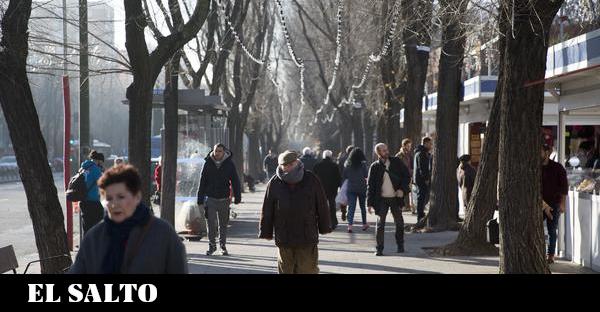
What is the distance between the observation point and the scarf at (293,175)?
32.9 ft

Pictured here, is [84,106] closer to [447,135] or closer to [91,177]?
[91,177]

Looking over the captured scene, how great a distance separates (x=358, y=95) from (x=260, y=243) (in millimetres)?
33440

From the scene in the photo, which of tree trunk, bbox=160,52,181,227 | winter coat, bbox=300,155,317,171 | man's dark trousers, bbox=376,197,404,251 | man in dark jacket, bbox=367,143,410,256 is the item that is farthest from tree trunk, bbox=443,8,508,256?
winter coat, bbox=300,155,317,171

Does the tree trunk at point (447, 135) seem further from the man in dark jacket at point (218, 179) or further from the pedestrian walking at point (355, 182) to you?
the man in dark jacket at point (218, 179)

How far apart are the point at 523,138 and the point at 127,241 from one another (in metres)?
6.24

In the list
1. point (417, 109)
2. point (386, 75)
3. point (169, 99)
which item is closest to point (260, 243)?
point (169, 99)

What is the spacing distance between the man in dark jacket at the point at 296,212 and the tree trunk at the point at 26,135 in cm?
219

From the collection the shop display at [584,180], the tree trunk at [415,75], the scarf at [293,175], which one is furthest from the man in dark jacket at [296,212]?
the tree trunk at [415,75]

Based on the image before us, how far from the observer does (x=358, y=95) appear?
52.6 meters

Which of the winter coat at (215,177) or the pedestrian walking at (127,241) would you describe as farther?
the winter coat at (215,177)

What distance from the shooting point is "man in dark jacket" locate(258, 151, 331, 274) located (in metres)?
10.1

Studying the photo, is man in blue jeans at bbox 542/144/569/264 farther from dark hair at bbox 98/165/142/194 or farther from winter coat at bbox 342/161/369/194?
dark hair at bbox 98/165/142/194

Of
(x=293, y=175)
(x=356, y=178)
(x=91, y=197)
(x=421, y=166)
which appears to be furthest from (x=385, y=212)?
(x=421, y=166)
